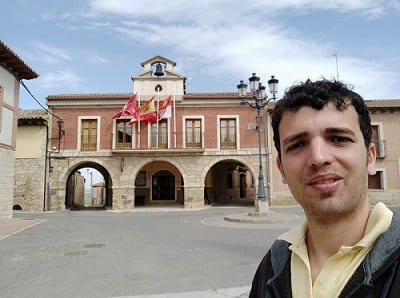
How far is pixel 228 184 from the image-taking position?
1091 inches

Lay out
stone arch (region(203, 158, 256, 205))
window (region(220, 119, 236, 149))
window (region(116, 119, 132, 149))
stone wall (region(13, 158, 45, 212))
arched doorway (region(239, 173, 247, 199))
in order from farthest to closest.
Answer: arched doorway (region(239, 173, 247, 199)) → stone arch (region(203, 158, 256, 205)) → window (region(220, 119, 236, 149)) → window (region(116, 119, 132, 149)) → stone wall (region(13, 158, 45, 212))

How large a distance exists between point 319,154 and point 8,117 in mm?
14522

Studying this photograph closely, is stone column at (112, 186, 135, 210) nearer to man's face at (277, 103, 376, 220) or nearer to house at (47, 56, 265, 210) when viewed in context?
house at (47, 56, 265, 210)

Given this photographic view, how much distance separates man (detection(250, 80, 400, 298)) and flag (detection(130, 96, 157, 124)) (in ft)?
56.5

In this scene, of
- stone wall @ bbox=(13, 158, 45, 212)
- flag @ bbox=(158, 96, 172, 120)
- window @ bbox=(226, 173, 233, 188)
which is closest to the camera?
stone wall @ bbox=(13, 158, 45, 212)

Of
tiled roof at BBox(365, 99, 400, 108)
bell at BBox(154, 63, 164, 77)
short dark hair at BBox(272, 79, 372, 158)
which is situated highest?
bell at BBox(154, 63, 164, 77)

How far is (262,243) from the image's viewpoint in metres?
7.15

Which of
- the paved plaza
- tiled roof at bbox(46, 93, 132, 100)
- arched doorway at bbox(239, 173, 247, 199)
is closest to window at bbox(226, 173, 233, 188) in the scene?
arched doorway at bbox(239, 173, 247, 199)

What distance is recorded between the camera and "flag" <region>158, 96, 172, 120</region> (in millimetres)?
17742

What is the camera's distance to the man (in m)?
0.88

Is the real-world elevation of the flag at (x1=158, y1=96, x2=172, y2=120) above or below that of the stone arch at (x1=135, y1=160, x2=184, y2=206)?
above

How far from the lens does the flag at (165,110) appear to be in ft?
58.2

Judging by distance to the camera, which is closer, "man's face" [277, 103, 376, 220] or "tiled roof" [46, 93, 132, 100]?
"man's face" [277, 103, 376, 220]

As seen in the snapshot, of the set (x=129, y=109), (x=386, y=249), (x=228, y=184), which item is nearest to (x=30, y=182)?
(x=129, y=109)
